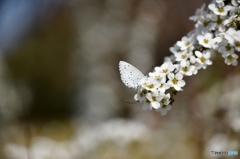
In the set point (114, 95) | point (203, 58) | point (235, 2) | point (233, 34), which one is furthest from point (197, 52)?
point (114, 95)

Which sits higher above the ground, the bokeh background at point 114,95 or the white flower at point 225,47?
the bokeh background at point 114,95

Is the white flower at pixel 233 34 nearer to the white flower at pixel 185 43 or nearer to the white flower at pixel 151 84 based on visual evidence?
the white flower at pixel 185 43

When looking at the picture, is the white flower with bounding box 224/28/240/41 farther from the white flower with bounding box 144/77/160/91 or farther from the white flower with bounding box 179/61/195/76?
the white flower with bounding box 144/77/160/91

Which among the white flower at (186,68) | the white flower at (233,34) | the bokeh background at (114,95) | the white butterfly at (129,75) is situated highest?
the bokeh background at (114,95)

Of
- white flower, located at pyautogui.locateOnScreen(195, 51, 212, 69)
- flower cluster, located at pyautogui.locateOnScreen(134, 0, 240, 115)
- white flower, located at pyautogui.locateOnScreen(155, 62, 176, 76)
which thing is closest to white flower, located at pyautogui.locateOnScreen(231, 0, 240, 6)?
flower cluster, located at pyautogui.locateOnScreen(134, 0, 240, 115)

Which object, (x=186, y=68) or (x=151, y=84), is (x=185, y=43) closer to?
(x=186, y=68)

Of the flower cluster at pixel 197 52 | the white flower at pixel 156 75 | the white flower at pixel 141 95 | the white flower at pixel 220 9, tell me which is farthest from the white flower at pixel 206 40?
the white flower at pixel 141 95

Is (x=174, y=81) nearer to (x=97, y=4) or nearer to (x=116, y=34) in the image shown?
(x=116, y=34)

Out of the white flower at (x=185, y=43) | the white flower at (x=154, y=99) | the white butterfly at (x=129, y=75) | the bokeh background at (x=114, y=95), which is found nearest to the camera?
the white flower at (x=154, y=99)
